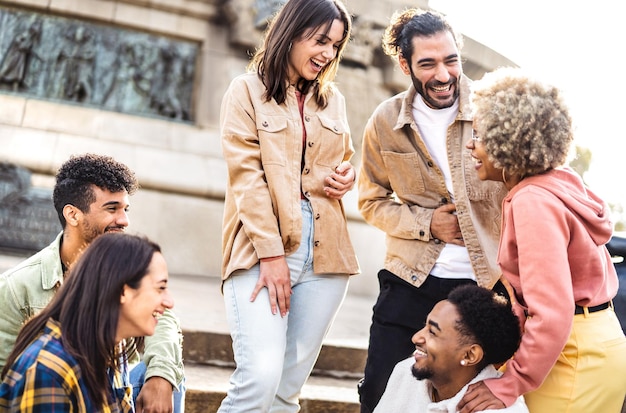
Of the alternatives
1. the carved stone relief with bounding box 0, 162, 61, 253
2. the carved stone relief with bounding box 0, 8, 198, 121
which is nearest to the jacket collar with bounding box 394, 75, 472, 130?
the carved stone relief with bounding box 0, 162, 61, 253

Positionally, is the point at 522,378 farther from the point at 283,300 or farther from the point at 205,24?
the point at 205,24

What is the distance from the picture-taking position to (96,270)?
2.46 meters

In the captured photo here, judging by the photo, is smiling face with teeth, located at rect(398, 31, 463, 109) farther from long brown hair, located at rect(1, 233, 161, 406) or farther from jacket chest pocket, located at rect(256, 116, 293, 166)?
long brown hair, located at rect(1, 233, 161, 406)

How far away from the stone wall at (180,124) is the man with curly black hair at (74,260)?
3854 mm

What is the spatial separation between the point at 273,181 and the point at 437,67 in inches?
33.9

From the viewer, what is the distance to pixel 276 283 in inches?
123

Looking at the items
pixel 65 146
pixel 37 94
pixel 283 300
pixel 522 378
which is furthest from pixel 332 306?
pixel 37 94

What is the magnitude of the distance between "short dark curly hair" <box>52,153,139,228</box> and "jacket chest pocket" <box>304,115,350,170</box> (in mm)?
816

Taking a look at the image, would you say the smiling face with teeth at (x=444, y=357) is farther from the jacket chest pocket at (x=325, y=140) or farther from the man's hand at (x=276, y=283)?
the jacket chest pocket at (x=325, y=140)

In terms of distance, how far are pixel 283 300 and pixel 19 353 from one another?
3.48 ft

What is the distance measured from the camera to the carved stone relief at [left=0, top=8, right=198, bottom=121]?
757 centimetres

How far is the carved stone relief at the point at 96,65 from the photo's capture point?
7.57 meters

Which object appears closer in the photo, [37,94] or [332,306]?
[332,306]

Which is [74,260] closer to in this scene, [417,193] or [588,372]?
[417,193]
